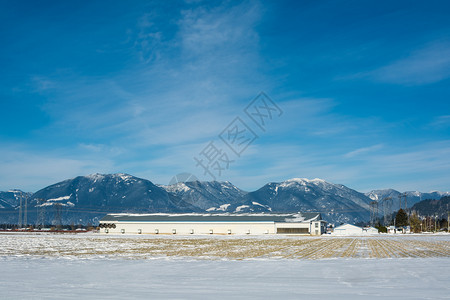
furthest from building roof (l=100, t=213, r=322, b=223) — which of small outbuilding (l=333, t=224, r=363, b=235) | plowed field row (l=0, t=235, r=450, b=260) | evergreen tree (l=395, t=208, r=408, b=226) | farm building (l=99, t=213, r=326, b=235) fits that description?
plowed field row (l=0, t=235, r=450, b=260)

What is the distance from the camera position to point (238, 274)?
18500mm

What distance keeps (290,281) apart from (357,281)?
102 inches

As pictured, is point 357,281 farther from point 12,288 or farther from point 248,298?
point 12,288

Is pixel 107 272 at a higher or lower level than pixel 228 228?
higher

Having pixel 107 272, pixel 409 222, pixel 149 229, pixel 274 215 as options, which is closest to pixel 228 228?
pixel 274 215

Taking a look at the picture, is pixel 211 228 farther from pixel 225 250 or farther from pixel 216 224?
pixel 225 250

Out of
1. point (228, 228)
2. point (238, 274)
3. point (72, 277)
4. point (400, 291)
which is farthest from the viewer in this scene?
point (228, 228)

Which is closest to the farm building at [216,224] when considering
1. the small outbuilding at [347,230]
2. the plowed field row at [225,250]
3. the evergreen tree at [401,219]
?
the small outbuilding at [347,230]

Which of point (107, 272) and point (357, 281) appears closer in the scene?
point (357, 281)

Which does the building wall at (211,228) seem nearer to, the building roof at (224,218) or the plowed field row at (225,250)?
the building roof at (224,218)

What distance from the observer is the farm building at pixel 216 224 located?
13425 centimetres

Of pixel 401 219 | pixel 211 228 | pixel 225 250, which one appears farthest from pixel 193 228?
pixel 225 250

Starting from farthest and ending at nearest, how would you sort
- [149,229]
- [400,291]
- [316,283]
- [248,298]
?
[149,229], [316,283], [400,291], [248,298]

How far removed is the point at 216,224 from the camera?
14100cm
